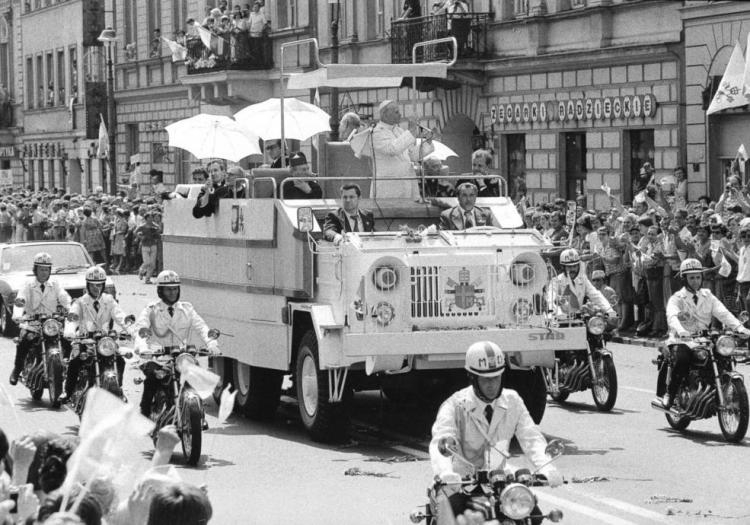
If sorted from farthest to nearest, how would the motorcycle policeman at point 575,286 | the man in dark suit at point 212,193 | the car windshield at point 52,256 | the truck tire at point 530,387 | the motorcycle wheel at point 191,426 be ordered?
the car windshield at point 52,256 < the motorcycle policeman at point 575,286 < the man in dark suit at point 212,193 < the truck tire at point 530,387 < the motorcycle wheel at point 191,426

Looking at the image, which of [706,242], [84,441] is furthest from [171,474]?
[706,242]

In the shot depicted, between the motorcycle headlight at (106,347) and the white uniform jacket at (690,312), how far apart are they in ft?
17.6

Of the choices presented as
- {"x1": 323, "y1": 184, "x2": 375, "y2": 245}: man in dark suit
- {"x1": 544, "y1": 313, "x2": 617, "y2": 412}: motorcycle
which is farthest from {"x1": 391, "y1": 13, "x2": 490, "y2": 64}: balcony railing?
{"x1": 323, "y1": 184, "x2": 375, "y2": 245}: man in dark suit

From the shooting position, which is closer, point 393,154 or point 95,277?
point 393,154

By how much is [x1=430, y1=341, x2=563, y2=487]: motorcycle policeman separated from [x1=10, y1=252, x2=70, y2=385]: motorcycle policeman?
471 inches

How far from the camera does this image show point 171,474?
610 centimetres

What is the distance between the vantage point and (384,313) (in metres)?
15.2

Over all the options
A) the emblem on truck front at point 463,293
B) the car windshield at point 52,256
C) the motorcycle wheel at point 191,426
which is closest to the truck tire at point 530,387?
the emblem on truck front at point 463,293

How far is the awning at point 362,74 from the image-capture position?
17484mm

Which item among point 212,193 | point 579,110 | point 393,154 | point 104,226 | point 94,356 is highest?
point 579,110

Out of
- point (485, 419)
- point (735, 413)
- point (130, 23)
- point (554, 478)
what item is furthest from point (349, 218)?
point (130, 23)

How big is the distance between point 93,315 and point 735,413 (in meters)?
6.59

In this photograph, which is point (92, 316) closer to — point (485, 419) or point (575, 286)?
point (575, 286)

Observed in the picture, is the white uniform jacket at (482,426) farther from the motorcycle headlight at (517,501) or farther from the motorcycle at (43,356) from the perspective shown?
the motorcycle at (43,356)
